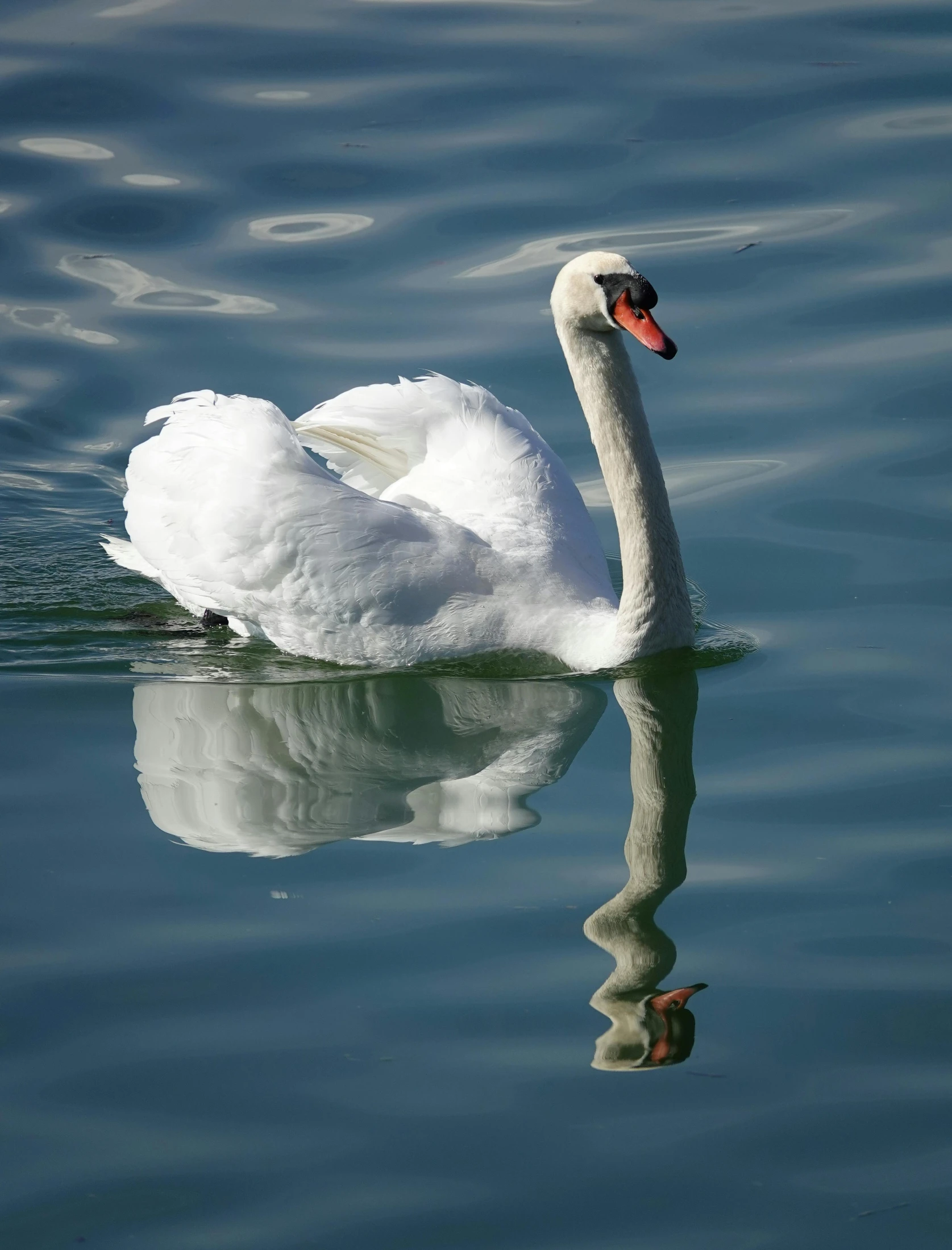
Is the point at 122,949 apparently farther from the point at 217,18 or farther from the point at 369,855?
the point at 217,18

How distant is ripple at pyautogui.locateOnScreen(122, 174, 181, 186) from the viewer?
471 inches

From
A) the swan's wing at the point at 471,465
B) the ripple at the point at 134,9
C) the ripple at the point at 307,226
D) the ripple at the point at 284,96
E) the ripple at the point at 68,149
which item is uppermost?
the ripple at the point at 134,9


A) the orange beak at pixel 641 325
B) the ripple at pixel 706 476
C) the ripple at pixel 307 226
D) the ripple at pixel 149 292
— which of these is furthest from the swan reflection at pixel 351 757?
the ripple at pixel 307 226

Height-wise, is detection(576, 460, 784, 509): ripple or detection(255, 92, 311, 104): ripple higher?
detection(255, 92, 311, 104): ripple

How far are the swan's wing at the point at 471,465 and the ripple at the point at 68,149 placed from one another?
17.4ft

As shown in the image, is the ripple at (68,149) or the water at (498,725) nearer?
the water at (498,725)

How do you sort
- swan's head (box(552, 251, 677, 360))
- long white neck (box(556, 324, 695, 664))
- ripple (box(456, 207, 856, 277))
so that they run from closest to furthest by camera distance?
swan's head (box(552, 251, 677, 360))
long white neck (box(556, 324, 695, 664))
ripple (box(456, 207, 856, 277))

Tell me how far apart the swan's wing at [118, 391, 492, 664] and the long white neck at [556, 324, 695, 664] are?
60cm

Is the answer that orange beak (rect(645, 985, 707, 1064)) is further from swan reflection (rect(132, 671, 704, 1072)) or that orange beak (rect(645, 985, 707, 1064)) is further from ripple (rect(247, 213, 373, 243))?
ripple (rect(247, 213, 373, 243))

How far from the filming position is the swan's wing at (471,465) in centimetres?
727

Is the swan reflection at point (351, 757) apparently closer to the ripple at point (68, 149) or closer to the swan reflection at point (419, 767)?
the swan reflection at point (419, 767)

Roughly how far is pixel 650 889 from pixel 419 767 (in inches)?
48.6

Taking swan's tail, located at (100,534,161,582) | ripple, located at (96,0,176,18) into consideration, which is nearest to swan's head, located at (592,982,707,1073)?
swan's tail, located at (100,534,161,582)

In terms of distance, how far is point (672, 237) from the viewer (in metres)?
10.9
